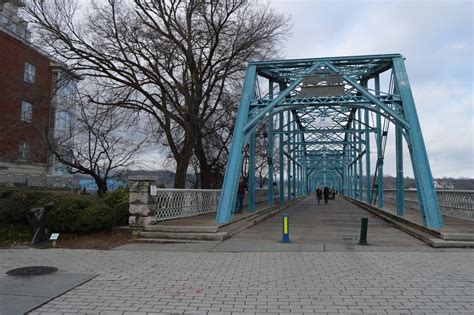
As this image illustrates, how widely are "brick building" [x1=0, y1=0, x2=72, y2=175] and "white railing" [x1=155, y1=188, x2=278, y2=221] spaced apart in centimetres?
685

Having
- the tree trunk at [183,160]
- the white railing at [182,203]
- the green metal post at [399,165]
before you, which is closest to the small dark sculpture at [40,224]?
the white railing at [182,203]

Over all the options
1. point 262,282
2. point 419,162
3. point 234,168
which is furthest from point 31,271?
point 419,162

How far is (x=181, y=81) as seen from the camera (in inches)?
819

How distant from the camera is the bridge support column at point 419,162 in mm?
12359

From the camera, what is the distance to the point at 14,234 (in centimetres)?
1193

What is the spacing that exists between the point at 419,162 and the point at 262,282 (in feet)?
29.4

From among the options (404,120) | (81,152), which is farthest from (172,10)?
(404,120)

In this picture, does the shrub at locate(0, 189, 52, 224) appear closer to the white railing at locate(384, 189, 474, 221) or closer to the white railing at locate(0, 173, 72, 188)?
the white railing at locate(0, 173, 72, 188)

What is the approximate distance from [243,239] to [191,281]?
5.04 m

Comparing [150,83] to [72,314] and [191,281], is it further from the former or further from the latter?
[72,314]

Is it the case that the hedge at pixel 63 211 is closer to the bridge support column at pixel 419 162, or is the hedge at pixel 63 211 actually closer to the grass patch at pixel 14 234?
the grass patch at pixel 14 234

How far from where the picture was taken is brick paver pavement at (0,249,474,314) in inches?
214

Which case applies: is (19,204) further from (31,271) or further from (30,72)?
(30,72)

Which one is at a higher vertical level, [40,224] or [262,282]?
[40,224]
